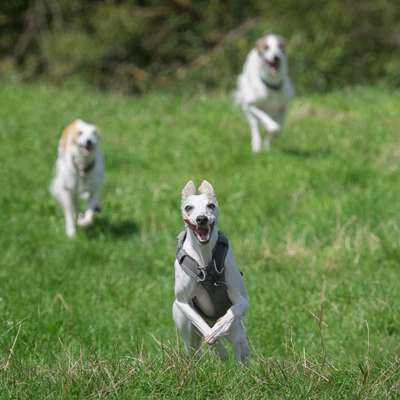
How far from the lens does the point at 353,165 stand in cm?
1068

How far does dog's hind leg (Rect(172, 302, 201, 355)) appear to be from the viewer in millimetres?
5139

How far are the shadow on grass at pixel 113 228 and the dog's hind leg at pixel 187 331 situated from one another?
3.99 meters

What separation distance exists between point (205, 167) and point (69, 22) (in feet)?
40.8

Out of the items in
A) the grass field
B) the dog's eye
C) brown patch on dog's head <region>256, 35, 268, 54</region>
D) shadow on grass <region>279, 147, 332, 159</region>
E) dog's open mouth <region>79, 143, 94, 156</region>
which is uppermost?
brown patch on dog's head <region>256, 35, 268, 54</region>

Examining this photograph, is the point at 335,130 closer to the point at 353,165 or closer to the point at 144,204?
the point at 353,165

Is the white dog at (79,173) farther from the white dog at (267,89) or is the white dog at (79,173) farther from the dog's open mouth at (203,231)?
the dog's open mouth at (203,231)

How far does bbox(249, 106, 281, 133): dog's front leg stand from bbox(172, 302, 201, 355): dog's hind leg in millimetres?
6045

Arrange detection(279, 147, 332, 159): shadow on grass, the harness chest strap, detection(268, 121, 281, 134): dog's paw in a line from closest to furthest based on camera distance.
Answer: the harness chest strap, detection(268, 121, 281, 134): dog's paw, detection(279, 147, 332, 159): shadow on grass

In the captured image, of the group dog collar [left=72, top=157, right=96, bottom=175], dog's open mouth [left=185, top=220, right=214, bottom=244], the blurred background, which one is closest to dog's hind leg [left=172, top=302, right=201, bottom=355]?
dog's open mouth [left=185, top=220, right=214, bottom=244]

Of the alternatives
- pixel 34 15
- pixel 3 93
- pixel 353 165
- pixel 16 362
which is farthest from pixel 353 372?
pixel 34 15

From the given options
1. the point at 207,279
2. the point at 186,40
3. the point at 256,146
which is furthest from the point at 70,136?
the point at 186,40

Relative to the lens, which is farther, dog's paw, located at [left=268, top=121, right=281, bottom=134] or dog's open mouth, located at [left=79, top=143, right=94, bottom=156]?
dog's paw, located at [left=268, top=121, right=281, bottom=134]

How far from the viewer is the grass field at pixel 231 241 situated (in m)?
4.71

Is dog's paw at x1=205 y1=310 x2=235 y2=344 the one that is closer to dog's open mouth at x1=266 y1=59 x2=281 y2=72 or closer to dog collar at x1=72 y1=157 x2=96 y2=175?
dog collar at x1=72 y1=157 x2=96 y2=175
